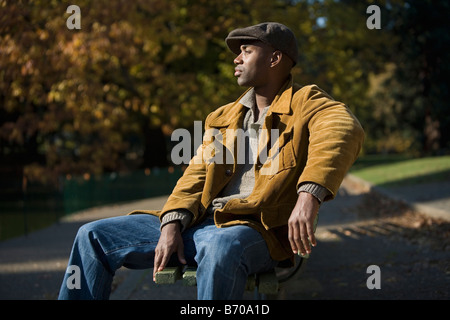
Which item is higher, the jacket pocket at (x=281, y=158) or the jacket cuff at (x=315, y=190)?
the jacket pocket at (x=281, y=158)

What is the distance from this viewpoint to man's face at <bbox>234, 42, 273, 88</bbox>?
358 centimetres

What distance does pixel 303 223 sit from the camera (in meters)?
2.86

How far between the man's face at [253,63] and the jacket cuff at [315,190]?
0.90 m

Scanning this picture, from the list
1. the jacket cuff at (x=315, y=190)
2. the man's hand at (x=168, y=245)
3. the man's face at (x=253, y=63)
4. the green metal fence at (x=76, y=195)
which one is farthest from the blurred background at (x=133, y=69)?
the jacket cuff at (x=315, y=190)

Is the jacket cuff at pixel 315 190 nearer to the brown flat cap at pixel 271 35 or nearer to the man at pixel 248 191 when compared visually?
the man at pixel 248 191

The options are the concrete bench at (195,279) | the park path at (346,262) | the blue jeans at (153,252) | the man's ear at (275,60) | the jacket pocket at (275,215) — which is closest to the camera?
the blue jeans at (153,252)

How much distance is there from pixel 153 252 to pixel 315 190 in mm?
1008

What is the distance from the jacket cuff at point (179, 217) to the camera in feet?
11.2

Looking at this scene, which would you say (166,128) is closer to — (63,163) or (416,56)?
(63,163)

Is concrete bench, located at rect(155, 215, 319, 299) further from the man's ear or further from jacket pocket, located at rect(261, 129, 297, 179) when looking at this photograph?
the man's ear

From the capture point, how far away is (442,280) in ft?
18.4

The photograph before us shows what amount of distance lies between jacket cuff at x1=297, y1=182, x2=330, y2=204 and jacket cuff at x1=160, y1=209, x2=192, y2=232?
2.54 ft
